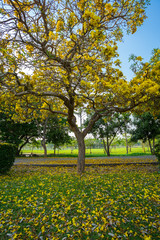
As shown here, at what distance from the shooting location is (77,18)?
16.0ft

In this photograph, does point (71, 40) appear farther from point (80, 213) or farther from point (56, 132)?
point (56, 132)

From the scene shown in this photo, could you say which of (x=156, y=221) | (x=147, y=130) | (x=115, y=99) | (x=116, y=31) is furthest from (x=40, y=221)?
(x=147, y=130)

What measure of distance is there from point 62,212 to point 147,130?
775 inches

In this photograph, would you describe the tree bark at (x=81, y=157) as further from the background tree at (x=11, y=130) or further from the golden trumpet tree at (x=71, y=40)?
the background tree at (x=11, y=130)

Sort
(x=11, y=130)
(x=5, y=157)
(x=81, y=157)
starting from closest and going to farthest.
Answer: (x=5, y=157) → (x=81, y=157) → (x=11, y=130)

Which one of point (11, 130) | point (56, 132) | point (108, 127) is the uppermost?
point (108, 127)

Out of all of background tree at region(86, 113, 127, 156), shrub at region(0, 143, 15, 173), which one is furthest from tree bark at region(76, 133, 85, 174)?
background tree at region(86, 113, 127, 156)

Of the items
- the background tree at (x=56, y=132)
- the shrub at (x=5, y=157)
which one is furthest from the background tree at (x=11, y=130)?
the shrub at (x=5, y=157)

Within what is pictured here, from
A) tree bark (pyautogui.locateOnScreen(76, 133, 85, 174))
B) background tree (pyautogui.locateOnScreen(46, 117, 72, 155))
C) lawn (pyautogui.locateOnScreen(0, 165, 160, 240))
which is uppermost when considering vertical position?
background tree (pyautogui.locateOnScreen(46, 117, 72, 155))

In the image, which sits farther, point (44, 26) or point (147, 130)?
point (147, 130)

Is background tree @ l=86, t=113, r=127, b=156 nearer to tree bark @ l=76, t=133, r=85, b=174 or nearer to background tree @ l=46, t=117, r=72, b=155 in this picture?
background tree @ l=46, t=117, r=72, b=155

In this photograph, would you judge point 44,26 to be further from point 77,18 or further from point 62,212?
point 62,212

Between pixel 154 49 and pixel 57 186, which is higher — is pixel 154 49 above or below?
above

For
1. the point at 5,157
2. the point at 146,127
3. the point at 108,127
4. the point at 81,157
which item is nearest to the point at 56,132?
the point at 108,127
